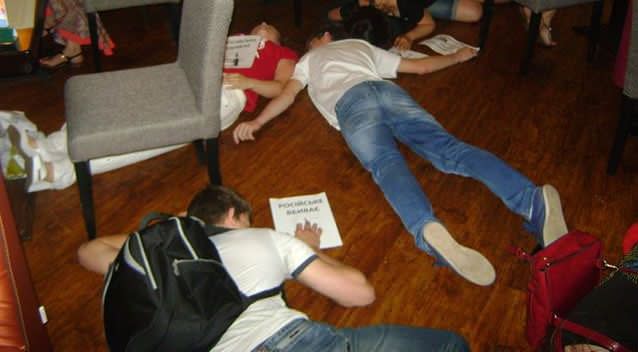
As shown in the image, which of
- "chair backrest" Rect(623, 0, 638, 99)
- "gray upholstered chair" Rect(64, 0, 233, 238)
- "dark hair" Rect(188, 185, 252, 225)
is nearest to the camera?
"dark hair" Rect(188, 185, 252, 225)

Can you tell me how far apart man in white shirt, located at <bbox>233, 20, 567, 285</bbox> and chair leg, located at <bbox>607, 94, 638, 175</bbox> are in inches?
21.2

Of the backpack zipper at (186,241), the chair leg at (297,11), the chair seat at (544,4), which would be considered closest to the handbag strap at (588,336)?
the backpack zipper at (186,241)

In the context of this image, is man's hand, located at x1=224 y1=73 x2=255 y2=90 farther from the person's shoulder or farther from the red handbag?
the red handbag

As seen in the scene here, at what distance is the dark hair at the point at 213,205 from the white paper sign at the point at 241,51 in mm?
1118

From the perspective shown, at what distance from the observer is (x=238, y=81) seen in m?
2.29

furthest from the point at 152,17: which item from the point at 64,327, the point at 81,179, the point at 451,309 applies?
the point at 451,309

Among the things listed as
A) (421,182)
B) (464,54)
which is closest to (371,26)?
(464,54)

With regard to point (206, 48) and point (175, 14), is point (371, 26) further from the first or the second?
point (206, 48)

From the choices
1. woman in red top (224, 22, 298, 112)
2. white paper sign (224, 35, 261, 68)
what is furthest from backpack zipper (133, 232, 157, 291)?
white paper sign (224, 35, 261, 68)

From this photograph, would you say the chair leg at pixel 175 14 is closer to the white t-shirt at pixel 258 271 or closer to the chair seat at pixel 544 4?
the chair seat at pixel 544 4

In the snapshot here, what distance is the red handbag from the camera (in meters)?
1.42

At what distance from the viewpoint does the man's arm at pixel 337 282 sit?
141cm

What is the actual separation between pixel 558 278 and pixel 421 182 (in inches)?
31.4

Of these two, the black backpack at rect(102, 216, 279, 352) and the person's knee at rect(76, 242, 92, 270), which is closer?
the black backpack at rect(102, 216, 279, 352)
